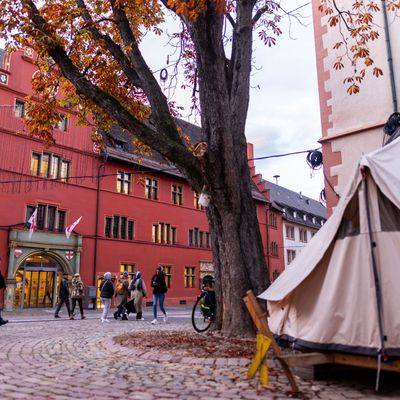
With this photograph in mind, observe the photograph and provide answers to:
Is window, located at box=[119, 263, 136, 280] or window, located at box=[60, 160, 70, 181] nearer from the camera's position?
window, located at box=[60, 160, 70, 181]

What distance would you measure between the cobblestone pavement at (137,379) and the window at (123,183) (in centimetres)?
2398

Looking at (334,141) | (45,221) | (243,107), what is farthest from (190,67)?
(45,221)

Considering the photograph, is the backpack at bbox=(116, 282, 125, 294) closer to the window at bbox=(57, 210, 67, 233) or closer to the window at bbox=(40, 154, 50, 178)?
the window at bbox=(57, 210, 67, 233)

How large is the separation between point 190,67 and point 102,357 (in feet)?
25.0

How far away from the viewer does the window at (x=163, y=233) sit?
33.6 meters

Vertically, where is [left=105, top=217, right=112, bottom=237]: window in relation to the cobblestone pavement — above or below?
above

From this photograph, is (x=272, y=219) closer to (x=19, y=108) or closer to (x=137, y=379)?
(x=19, y=108)

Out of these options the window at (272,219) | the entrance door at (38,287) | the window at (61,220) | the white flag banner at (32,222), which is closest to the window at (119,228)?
the window at (61,220)

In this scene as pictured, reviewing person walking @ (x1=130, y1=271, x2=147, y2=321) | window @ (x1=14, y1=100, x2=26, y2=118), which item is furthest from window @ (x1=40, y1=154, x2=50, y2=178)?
person walking @ (x1=130, y1=271, x2=147, y2=321)

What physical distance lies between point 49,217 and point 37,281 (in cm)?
375

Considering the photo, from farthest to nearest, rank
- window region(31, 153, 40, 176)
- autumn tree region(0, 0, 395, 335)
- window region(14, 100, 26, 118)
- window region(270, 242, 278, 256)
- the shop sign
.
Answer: window region(270, 242, 278, 256), window region(31, 153, 40, 176), window region(14, 100, 26, 118), the shop sign, autumn tree region(0, 0, 395, 335)

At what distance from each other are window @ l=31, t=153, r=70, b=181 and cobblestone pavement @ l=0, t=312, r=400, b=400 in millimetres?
20483

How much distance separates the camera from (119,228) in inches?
1213

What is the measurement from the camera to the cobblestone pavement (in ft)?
15.2
